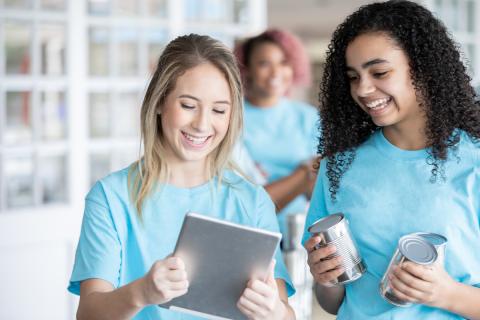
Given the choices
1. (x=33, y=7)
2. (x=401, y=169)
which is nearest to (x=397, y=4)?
(x=401, y=169)

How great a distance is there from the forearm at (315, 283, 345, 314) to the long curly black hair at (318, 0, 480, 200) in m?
0.20

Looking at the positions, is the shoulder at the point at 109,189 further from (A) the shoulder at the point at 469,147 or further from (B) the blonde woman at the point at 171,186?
(A) the shoulder at the point at 469,147

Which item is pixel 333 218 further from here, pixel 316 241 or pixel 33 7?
pixel 33 7

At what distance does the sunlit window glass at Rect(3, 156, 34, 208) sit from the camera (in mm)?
2875

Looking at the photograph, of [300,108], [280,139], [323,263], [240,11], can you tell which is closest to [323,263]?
[323,263]

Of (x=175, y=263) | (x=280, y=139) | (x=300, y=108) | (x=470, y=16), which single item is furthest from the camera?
(x=470, y=16)

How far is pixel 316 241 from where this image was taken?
125 centimetres

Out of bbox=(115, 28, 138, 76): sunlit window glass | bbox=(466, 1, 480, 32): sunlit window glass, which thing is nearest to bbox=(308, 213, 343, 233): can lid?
bbox=(115, 28, 138, 76): sunlit window glass

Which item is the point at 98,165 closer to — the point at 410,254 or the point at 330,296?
the point at 330,296

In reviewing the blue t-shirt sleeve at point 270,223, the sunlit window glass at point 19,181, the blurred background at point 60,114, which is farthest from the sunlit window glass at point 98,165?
the blue t-shirt sleeve at point 270,223

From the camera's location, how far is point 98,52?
309 cm

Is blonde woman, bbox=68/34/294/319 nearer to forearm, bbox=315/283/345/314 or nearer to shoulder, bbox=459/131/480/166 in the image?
forearm, bbox=315/283/345/314

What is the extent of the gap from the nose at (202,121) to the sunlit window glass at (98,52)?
1.79m

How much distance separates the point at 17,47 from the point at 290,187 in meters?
1.39
